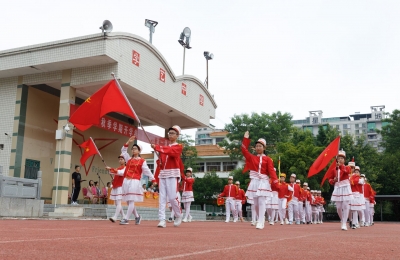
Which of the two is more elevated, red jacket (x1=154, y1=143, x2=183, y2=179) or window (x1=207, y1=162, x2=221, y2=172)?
window (x1=207, y1=162, x2=221, y2=172)

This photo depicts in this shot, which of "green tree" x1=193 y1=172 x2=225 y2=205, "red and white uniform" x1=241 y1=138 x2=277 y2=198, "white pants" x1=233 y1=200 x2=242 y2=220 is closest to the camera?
"red and white uniform" x1=241 y1=138 x2=277 y2=198

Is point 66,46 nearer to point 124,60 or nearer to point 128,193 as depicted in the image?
point 124,60

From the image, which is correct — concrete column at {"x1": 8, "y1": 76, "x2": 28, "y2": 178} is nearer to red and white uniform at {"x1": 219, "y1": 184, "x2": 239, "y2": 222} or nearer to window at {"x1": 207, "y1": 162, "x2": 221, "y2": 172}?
red and white uniform at {"x1": 219, "y1": 184, "x2": 239, "y2": 222}

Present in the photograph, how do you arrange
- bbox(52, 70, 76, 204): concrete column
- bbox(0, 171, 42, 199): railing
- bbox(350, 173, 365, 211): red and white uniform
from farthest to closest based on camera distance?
bbox(52, 70, 76, 204): concrete column < bbox(0, 171, 42, 199): railing < bbox(350, 173, 365, 211): red and white uniform

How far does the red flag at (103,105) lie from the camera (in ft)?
30.2

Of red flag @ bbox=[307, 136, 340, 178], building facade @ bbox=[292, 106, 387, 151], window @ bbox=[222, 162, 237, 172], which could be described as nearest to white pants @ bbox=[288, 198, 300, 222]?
red flag @ bbox=[307, 136, 340, 178]

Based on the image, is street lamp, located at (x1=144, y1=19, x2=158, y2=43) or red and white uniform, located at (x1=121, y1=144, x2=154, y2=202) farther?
street lamp, located at (x1=144, y1=19, x2=158, y2=43)

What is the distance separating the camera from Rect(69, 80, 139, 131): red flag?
362 inches

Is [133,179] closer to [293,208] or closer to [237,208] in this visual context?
[293,208]

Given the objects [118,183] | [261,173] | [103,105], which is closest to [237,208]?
[118,183]

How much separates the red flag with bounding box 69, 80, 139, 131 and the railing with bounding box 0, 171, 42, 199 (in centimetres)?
559

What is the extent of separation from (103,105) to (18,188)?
6.86 m

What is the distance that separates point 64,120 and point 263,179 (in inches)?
426

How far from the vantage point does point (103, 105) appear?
9359 mm
